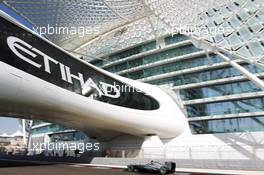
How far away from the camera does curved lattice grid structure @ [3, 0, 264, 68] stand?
37.7 m

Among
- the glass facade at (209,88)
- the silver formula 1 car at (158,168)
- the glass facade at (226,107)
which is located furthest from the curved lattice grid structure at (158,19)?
the silver formula 1 car at (158,168)

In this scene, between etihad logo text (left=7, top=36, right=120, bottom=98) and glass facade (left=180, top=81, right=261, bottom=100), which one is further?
glass facade (left=180, top=81, right=261, bottom=100)

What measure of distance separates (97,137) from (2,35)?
24.8m

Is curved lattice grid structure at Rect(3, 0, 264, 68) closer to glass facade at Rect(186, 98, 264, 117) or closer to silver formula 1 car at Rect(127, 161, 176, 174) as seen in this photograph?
glass facade at Rect(186, 98, 264, 117)

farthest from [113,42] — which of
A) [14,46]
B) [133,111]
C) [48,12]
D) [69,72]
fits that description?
[14,46]

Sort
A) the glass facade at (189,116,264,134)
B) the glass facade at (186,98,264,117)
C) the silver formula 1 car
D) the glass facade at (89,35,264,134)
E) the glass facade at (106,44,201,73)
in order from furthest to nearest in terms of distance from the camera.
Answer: the glass facade at (106,44,201,73) → the glass facade at (89,35,264,134) → the glass facade at (186,98,264,117) → the glass facade at (189,116,264,134) → the silver formula 1 car

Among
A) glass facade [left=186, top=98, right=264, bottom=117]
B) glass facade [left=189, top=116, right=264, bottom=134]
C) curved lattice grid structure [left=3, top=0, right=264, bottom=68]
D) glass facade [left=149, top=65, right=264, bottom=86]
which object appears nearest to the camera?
curved lattice grid structure [left=3, top=0, right=264, bottom=68]

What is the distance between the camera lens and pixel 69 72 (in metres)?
31.3

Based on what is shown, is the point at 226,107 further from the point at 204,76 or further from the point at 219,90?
the point at 204,76

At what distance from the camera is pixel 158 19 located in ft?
173

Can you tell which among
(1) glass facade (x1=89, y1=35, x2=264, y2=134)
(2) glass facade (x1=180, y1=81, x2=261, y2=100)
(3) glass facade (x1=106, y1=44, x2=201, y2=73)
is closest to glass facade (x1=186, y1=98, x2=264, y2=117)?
(1) glass facade (x1=89, y1=35, x2=264, y2=134)

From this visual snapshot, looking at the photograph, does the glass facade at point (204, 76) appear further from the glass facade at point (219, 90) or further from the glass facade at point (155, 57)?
the glass facade at point (155, 57)

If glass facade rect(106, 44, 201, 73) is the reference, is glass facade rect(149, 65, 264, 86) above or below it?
below

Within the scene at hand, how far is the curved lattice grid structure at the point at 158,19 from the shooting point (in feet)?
124
